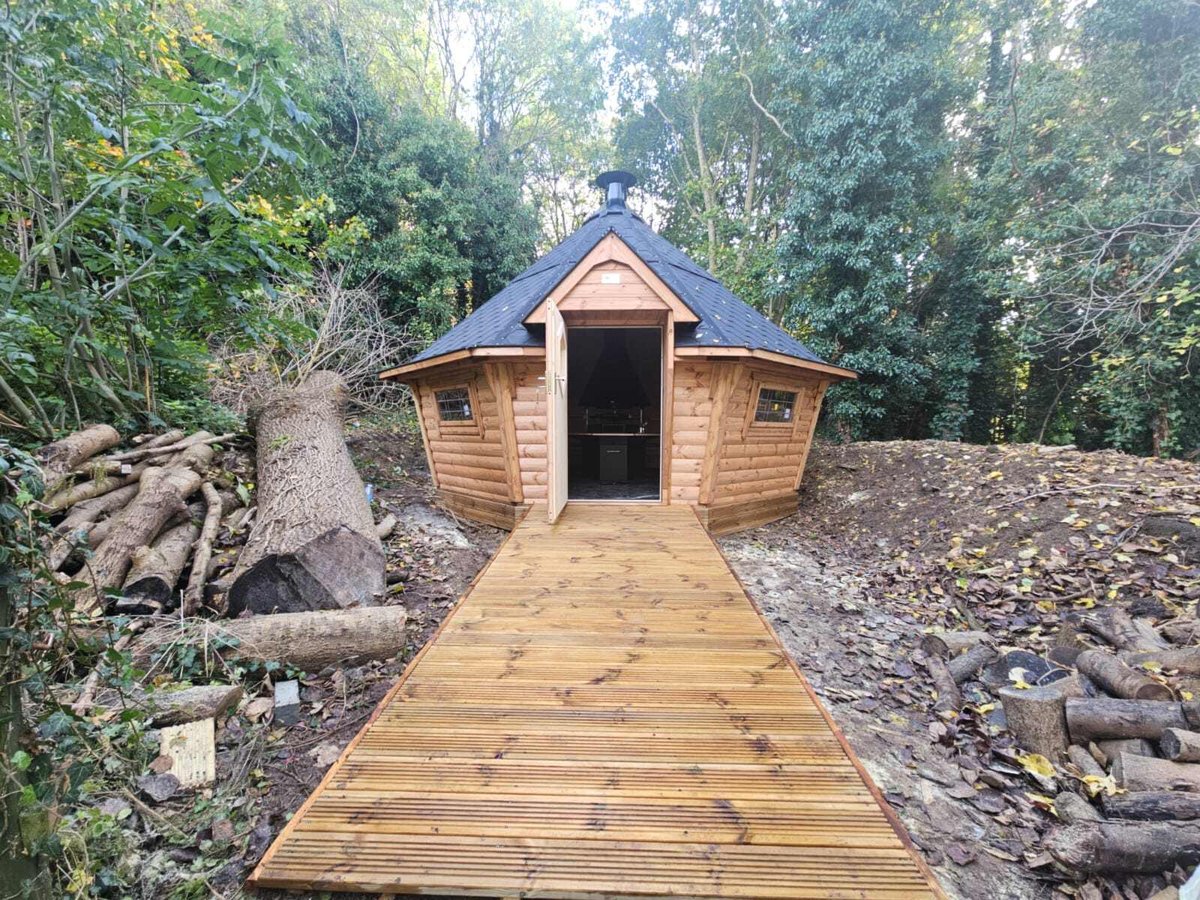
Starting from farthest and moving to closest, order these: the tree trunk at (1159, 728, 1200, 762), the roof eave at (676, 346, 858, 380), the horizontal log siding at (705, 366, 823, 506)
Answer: the horizontal log siding at (705, 366, 823, 506)
the roof eave at (676, 346, 858, 380)
the tree trunk at (1159, 728, 1200, 762)

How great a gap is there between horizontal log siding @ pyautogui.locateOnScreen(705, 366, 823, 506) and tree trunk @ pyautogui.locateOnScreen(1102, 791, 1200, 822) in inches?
159

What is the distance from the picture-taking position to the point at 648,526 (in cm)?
491

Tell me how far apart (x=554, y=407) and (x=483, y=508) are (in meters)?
2.28

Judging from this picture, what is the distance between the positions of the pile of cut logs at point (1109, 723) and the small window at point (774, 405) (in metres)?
3.51

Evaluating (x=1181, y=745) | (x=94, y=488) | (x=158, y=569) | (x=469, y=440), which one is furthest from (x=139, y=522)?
(x=1181, y=745)

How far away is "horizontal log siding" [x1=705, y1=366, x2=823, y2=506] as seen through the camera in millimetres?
5836

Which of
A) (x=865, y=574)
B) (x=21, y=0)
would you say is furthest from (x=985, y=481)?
(x=21, y=0)

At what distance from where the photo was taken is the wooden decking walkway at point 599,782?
1.38 m

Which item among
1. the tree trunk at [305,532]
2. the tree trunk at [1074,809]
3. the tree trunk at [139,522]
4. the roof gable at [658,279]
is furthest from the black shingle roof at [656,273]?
the tree trunk at [1074,809]

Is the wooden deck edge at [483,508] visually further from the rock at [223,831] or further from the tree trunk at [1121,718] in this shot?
the tree trunk at [1121,718]

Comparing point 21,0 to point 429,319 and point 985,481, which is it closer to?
point 429,319

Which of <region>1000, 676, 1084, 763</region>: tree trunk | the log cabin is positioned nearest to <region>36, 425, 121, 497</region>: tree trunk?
the log cabin

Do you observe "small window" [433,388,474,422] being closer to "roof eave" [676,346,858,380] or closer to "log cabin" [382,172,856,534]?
"log cabin" [382,172,856,534]

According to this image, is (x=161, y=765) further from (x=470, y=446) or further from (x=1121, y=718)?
(x=1121, y=718)
